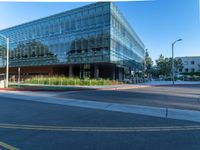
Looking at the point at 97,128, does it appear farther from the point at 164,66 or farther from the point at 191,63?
the point at 191,63

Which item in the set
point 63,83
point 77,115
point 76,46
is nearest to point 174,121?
point 77,115

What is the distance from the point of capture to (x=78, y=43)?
42812 millimetres

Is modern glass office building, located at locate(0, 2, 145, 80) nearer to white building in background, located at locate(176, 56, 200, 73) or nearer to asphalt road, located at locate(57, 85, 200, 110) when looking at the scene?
asphalt road, located at locate(57, 85, 200, 110)

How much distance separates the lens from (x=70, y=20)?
145 feet

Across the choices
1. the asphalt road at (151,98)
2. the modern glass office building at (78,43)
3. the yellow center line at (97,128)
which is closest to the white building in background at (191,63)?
the modern glass office building at (78,43)

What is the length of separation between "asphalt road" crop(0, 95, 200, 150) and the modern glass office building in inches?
1177
